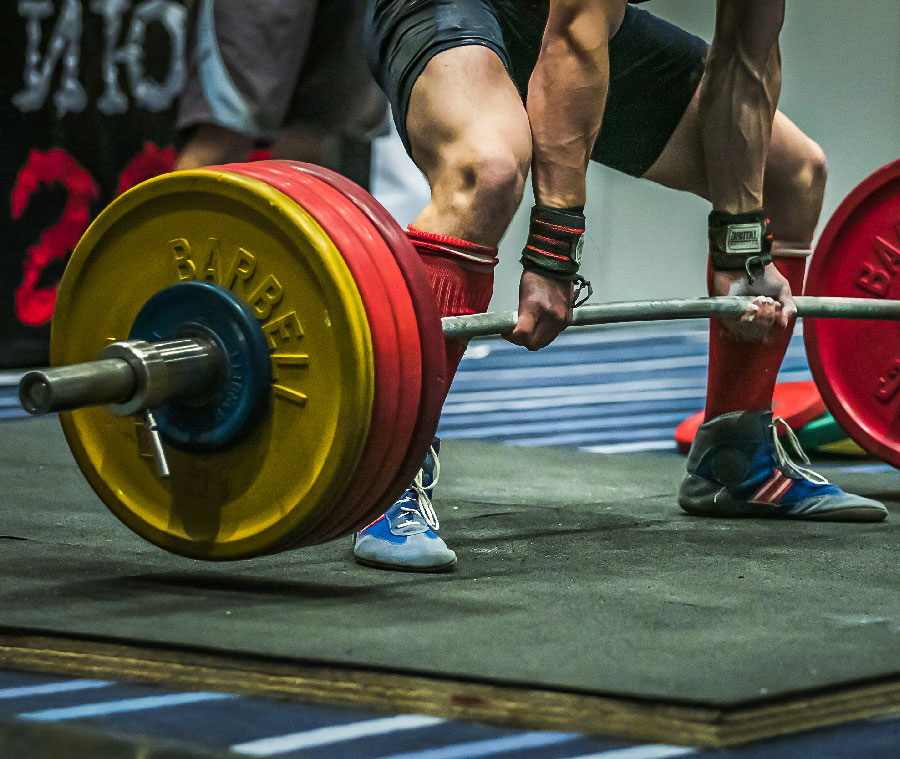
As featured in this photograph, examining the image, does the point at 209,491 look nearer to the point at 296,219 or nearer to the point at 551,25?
the point at 296,219

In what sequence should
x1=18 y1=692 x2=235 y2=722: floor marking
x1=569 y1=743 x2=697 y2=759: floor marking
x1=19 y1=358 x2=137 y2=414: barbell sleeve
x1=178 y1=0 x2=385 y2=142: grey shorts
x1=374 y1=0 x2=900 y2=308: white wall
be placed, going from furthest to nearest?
1. x1=374 y1=0 x2=900 y2=308: white wall
2. x1=178 y1=0 x2=385 y2=142: grey shorts
3. x1=19 y1=358 x2=137 y2=414: barbell sleeve
4. x1=18 y1=692 x2=235 y2=722: floor marking
5. x1=569 y1=743 x2=697 y2=759: floor marking


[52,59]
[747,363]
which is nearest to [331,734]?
[747,363]

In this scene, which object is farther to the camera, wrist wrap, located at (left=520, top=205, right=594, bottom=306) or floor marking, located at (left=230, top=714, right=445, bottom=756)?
wrist wrap, located at (left=520, top=205, right=594, bottom=306)

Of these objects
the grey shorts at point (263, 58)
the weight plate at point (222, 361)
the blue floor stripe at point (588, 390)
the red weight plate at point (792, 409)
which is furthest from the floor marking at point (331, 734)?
the grey shorts at point (263, 58)

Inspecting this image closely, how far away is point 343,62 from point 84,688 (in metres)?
3.08

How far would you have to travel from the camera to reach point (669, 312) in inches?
86.1

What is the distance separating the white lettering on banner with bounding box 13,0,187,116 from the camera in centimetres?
470

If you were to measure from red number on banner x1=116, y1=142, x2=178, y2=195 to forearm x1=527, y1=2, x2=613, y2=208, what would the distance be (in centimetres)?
297

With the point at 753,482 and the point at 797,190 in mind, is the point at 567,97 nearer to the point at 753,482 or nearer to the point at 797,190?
the point at 797,190

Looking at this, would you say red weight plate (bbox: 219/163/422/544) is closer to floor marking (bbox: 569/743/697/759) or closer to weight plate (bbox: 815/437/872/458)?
floor marking (bbox: 569/743/697/759)

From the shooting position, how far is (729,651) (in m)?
1.59

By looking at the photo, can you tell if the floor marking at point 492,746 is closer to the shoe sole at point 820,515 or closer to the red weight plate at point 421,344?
the red weight plate at point 421,344

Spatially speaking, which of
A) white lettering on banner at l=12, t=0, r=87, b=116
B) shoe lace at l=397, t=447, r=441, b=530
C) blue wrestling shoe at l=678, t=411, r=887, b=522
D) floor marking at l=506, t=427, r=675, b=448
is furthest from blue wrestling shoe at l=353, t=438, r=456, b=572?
white lettering on banner at l=12, t=0, r=87, b=116

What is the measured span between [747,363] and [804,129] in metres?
4.22
